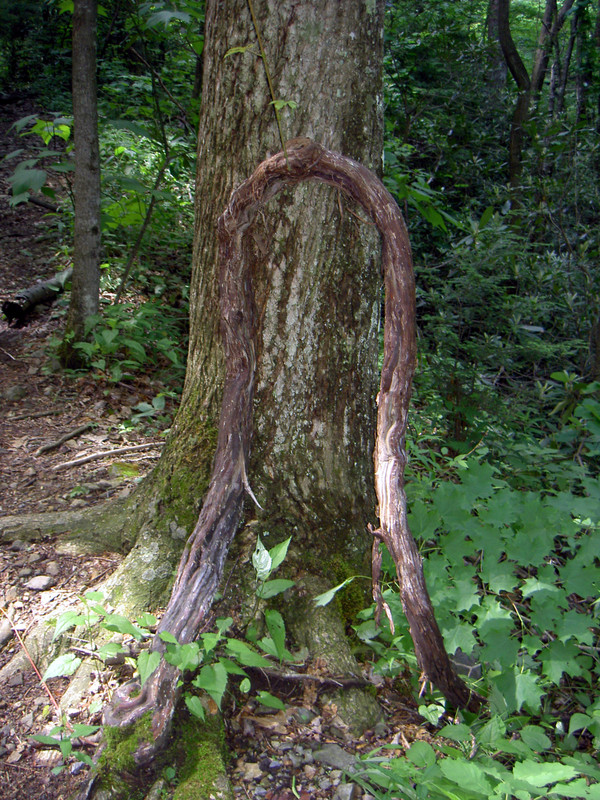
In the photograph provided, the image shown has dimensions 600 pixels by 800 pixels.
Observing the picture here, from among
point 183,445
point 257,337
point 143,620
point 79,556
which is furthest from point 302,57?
point 79,556

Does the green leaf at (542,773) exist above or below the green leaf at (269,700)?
above

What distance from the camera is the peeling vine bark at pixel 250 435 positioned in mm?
1752

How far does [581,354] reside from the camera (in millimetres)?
5055

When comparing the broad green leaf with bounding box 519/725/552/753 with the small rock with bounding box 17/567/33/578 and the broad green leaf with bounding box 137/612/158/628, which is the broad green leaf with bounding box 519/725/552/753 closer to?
the broad green leaf with bounding box 137/612/158/628

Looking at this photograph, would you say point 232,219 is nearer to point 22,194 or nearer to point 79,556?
point 79,556

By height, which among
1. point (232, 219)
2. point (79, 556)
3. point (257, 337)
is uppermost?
point (232, 219)

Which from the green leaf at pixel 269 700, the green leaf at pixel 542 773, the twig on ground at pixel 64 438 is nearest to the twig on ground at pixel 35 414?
the twig on ground at pixel 64 438

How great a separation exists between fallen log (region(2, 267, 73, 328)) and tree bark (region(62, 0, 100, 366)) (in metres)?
0.76

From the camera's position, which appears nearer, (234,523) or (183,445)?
(234,523)

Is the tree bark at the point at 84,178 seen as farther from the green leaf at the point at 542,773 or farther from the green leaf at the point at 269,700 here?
the green leaf at the point at 542,773

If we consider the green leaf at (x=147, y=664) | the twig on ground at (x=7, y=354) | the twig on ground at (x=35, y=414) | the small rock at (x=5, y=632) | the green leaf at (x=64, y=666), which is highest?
the twig on ground at (x=7, y=354)

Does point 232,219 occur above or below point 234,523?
above

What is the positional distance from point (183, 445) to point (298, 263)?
0.89m

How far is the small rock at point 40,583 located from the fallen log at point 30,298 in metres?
3.09
